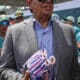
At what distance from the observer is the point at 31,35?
301 centimetres

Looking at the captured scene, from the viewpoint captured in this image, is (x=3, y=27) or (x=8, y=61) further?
(x=3, y=27)

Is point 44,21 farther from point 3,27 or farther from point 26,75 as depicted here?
point 3,27

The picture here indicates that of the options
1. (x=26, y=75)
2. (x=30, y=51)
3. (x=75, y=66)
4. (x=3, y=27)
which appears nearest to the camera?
(x=26, y=75)

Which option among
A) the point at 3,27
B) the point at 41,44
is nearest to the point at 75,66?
the point at 41,44

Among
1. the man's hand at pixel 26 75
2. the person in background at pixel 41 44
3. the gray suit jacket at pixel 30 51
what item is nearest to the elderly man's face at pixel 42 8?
the person in background at pixel 41 44

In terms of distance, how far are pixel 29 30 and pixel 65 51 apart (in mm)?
330

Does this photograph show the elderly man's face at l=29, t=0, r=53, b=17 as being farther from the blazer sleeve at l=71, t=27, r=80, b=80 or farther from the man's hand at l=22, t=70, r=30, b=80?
the man's hand at l=22, t=70, r=30, b=80

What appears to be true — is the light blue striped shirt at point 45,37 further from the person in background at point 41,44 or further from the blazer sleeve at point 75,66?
the blazer sleeve at point 75,66

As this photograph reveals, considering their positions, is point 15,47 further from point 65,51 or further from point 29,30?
point 65,51

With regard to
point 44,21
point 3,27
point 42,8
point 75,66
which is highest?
point 42,8

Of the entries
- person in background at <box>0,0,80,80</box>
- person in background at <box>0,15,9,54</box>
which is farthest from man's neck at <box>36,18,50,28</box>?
person in background at <box>0,15,9,54</box>

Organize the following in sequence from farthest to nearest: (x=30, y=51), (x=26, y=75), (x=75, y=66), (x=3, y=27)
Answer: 1. (x=3, y=27)
2. (x=75, y=66)
3. (x=30, y=51)
4. (x=26, y=75)

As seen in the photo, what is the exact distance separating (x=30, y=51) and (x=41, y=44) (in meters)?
0.11

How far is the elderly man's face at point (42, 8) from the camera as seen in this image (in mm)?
2990
